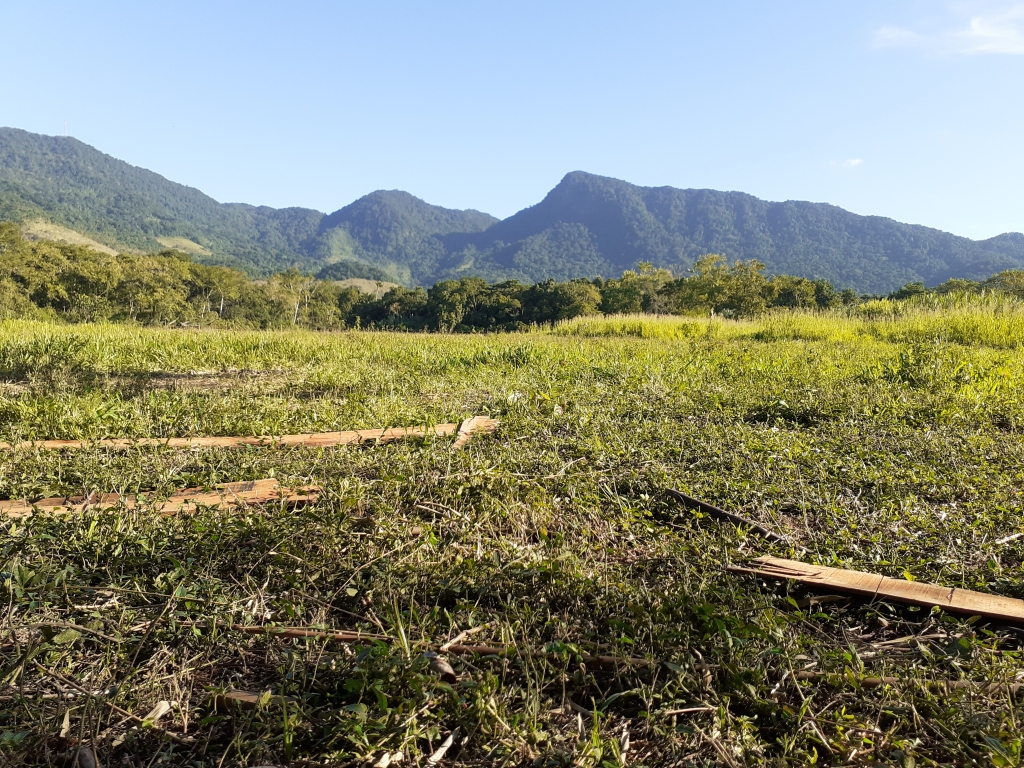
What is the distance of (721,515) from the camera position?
9.29 feet

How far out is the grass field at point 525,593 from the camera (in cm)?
144

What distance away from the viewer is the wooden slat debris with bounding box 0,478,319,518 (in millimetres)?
2584

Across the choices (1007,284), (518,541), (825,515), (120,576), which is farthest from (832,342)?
(1007,284)

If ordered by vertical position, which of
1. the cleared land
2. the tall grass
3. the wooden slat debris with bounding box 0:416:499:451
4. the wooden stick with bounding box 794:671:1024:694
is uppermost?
the cleared land

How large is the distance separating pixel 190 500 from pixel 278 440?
1.12m

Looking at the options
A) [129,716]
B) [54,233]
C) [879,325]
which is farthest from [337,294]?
[54,233]

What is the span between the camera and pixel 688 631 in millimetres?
1805

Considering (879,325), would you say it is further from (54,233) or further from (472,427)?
(54,233)

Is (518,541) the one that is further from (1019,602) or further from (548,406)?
(548,406)

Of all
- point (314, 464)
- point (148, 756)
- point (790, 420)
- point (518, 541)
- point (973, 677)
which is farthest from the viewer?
point (790, 420)

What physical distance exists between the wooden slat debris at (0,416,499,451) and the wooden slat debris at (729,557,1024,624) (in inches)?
80.1

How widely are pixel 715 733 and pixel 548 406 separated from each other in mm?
3700

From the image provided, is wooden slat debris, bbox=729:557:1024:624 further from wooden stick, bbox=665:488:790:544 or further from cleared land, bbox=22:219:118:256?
cleared land, bbox=22:219:118:256

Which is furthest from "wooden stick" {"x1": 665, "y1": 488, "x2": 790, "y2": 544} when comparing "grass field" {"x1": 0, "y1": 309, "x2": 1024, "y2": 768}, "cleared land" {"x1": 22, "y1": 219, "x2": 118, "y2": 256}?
"cleared land" {"x1": 22, "y1": 219, "x2": 118, "y2": 256}
